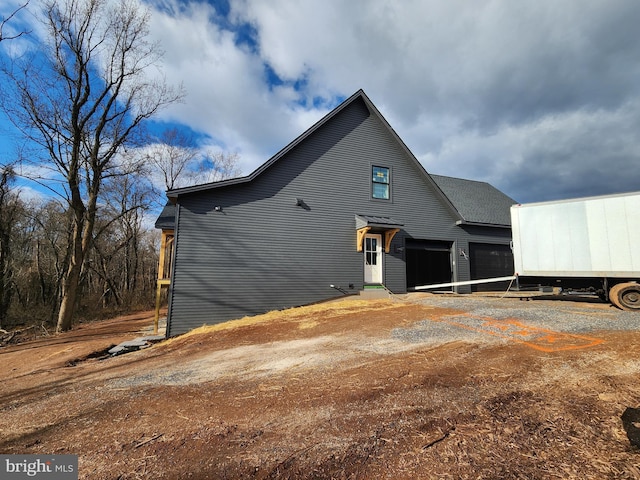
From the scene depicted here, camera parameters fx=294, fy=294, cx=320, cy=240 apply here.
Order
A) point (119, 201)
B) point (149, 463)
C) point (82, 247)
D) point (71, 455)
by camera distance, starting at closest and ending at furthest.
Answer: point (149, 463)
point (71, 455)
point (82, 247)
point (119, 201)

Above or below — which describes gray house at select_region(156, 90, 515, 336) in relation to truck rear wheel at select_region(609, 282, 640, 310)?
above

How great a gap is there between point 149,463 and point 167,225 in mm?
9301

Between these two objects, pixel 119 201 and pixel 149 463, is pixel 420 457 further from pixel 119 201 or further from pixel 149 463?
pixel 119 201

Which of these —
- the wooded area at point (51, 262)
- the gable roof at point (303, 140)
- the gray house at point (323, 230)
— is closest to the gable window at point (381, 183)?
the gray house at point (323, 230)

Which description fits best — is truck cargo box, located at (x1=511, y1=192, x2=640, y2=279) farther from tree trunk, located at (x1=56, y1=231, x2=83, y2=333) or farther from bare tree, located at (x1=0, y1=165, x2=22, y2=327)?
bare tree, located at (x1=0, y1=165, x2=22, y2=327)

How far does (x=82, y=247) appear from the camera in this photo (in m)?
14.1

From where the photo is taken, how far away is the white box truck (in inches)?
319

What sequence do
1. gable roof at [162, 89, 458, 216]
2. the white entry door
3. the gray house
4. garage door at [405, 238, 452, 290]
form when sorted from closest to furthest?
1. gable roof at [162, 89, 458, 216]
2. the gray house
3. the white entry door
4. garage door at [405, 238, 452, 290]

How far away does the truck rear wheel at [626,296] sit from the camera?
26.5 ft

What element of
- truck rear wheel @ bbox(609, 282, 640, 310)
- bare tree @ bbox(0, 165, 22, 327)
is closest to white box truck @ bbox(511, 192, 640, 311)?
truck rear wheel @ bbox(609, 282, 640, 310)

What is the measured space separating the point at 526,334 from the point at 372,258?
7445mm

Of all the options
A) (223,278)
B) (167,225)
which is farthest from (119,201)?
(223,278)

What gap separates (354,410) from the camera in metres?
3.24

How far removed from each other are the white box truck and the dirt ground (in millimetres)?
3563
